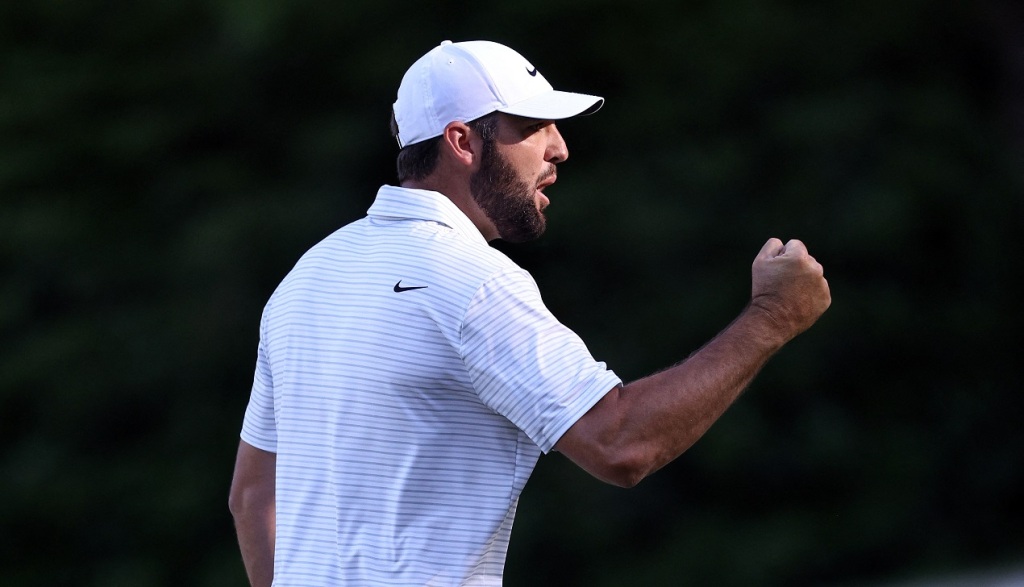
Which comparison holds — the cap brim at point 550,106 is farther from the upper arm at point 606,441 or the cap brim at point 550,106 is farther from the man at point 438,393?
the upper arm at point 606,441

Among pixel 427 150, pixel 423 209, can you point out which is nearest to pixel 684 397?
pixel 423 209

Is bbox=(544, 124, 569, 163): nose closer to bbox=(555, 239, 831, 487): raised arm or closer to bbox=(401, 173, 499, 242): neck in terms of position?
bbox=(401, 173, 499, 242): neck

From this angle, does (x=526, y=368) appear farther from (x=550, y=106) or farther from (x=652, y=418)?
(x=550, y=106)

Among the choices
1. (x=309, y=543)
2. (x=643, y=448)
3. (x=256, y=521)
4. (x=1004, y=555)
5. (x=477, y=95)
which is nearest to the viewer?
(x=643, y=448)

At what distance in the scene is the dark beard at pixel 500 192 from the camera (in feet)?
5.60

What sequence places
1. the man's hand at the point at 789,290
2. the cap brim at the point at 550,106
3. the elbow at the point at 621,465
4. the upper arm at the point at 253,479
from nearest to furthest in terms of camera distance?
the elbow at the point at 621,465, the man's hand at the point at 789,290, the cap brim at the point at 550,106, the upper arm at the point at 253,479

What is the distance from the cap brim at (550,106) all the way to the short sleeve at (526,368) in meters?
Result: 0.34

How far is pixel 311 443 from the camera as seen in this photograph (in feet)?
5.12

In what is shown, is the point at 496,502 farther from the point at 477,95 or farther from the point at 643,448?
the point at 477,95

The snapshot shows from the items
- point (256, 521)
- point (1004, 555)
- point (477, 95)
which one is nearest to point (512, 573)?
point (1004, 555)

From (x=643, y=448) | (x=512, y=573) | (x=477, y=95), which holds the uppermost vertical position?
(x=477, y=95)

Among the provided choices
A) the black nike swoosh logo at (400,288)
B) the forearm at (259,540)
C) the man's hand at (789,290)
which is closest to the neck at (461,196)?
the black nike swoosh logo at (400,288)

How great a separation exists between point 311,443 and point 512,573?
2.80m

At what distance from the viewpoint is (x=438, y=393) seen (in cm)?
147
